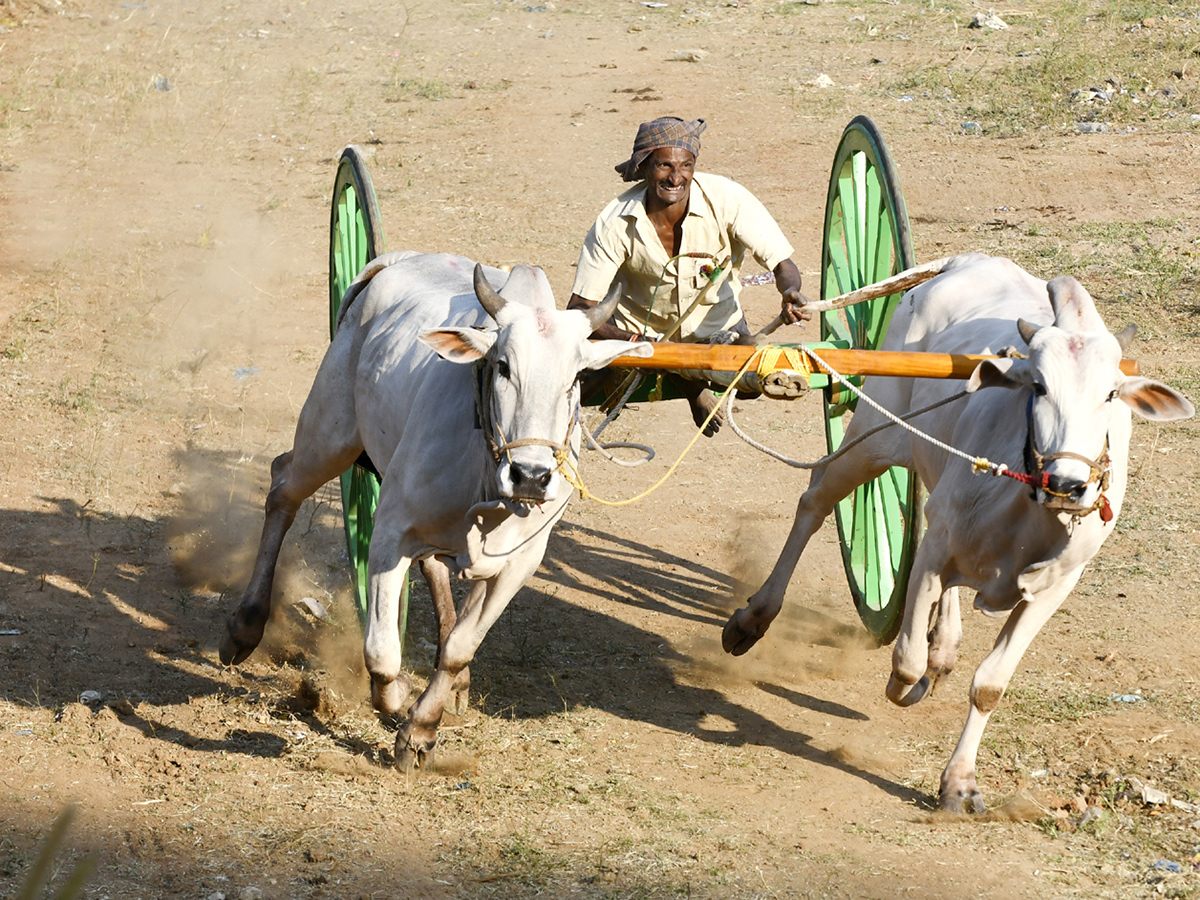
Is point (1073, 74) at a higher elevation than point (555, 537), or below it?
higher

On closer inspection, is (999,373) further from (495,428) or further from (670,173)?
(670,173)

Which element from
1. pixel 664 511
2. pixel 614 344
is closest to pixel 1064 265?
pixel 664 511

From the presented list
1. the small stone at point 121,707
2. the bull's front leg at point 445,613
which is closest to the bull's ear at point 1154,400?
the bull's front leg at point 445,613

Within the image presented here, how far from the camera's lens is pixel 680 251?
17.4 feet

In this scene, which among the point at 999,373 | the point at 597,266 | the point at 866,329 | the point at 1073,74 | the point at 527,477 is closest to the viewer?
the point at 527,477

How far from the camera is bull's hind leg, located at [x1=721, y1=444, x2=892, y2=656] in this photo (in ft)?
17.6

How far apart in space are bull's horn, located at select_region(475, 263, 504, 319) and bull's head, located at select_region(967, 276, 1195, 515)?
132 centimetres

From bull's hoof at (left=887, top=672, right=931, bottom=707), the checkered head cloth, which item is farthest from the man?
bull's hoof at (left=887, top=672, right=931, bottom=707)

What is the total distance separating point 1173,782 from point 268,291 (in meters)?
7.51

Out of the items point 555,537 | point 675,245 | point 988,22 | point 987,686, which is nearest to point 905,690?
point 987,686

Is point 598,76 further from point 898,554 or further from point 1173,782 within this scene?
point 1173,782

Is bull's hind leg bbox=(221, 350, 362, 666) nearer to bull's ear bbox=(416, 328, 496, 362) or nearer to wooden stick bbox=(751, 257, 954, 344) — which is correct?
bull's ear bbox=(416, 328, 496, 362)

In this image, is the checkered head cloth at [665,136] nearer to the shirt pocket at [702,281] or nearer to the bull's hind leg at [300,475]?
the shirt pocket at [702,281]

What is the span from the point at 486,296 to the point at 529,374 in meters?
0.26
